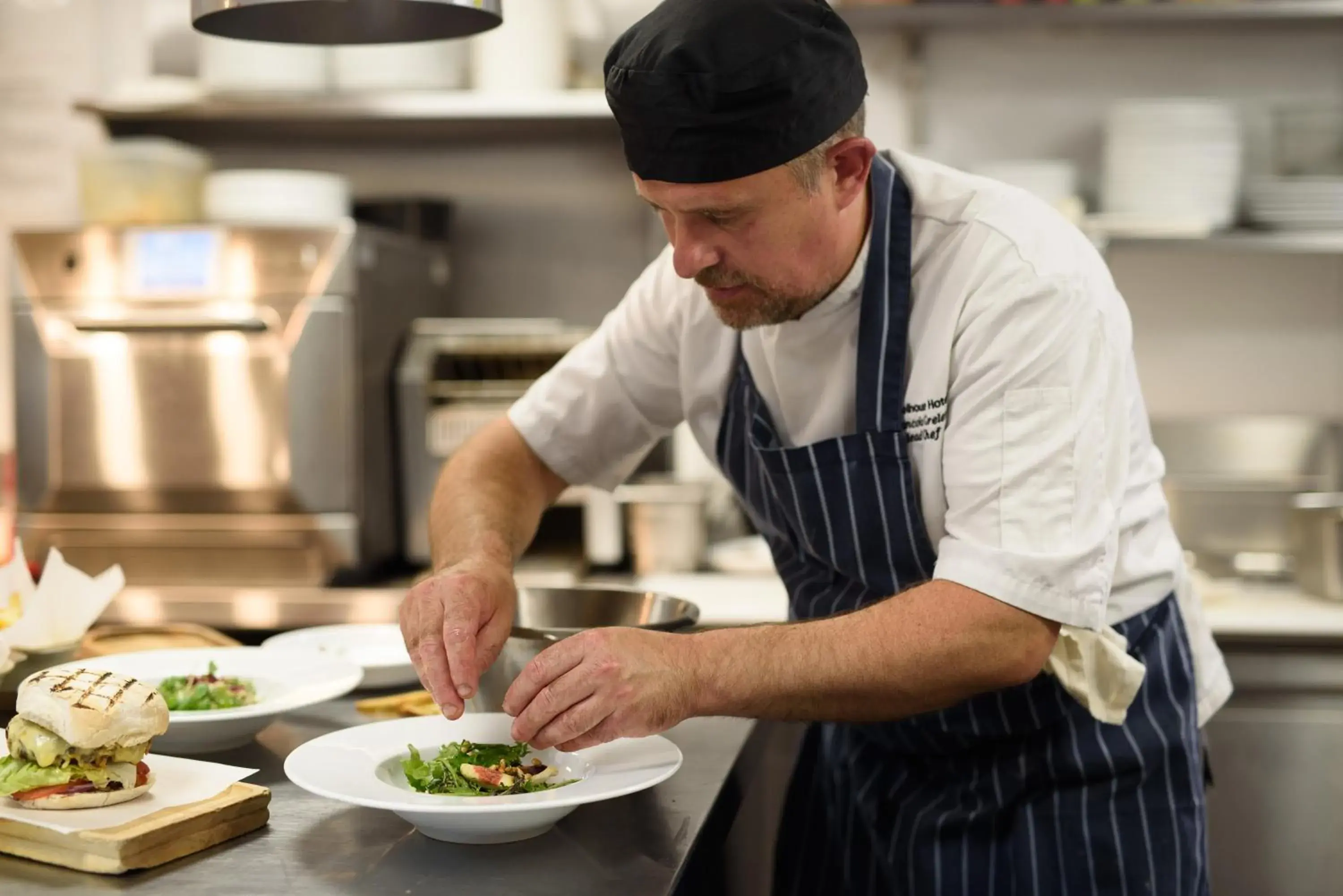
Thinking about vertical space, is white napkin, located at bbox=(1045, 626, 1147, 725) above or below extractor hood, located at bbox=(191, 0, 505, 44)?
below

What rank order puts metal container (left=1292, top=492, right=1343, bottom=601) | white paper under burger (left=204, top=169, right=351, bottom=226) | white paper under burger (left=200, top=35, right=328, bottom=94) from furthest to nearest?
white paper under burger (left=200, top=35, right=328, bottom=94) → white paper under burger (left=204, top=169, right=351, bottom=226) → metal container (left=1292, top=492, right=1343, bottom=601)

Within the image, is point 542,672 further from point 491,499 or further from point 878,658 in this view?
point 491,499

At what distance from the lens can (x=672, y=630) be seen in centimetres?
144

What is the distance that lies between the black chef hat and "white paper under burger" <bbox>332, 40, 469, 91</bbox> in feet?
6.22

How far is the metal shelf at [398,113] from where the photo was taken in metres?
3.19

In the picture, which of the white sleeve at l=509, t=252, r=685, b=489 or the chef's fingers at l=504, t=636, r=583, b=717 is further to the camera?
the white sleeve at l=509, t=252, r=685, b=489

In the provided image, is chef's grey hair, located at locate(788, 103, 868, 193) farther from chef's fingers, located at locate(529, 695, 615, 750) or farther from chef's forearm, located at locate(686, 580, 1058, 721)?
Answer: chef's fingers, located at locate(529, 695, 615, 750)

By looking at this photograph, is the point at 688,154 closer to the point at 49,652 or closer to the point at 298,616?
the point at 49,652

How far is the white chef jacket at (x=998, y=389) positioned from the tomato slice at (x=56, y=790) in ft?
2.57

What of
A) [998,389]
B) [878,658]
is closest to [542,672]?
[878,658]

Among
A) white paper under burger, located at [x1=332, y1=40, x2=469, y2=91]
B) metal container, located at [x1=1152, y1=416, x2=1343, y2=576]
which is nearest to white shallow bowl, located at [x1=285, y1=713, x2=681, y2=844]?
metal container, located at [x1=1152, y1=416, x2=1343, y2=576]

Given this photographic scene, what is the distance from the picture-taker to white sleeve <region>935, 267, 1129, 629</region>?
1343mm

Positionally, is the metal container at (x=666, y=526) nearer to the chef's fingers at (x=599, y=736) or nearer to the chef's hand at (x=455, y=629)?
the chef's hand at (x=455, y=629)

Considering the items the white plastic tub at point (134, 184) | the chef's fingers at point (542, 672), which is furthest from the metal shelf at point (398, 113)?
the chef's fingers at point (542, 672)
